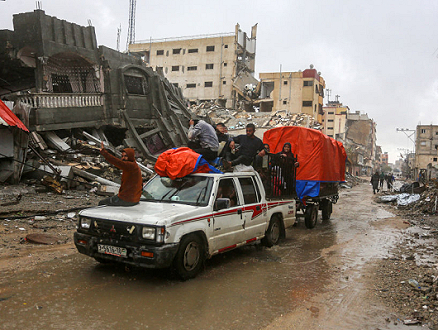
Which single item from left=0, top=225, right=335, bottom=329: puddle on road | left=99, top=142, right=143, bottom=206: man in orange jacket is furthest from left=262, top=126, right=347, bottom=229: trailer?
left=99, top=142, right=143, bottom=206: man in orange jacket

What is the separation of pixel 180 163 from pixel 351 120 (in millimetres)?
84064

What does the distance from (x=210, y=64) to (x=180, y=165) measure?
174 feet

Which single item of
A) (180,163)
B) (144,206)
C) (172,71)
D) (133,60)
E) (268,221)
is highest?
(172,71)

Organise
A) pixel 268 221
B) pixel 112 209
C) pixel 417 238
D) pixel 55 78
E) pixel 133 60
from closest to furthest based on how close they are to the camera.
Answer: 1. pixel 112 209
2. pixel 268 221
3. pixel 417 238
4. pixel 55 78
5. pixel 133 60

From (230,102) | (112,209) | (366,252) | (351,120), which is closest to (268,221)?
(366,252)

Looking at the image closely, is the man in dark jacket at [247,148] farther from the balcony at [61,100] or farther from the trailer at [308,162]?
the balcony at [61,100]

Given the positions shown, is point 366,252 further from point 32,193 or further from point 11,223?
point 32,193

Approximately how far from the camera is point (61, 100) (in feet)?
50.9

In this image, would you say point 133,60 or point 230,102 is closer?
point 133,60

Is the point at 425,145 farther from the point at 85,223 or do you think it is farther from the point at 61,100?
the point at 85,223

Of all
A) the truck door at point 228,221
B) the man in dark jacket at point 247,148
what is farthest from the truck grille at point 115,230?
the man in dark jacket at point 247,148

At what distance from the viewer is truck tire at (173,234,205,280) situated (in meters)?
5.05

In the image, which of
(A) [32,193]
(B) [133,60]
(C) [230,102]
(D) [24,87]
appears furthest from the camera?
(C) [230,102]

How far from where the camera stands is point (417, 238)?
9719 millimetres
